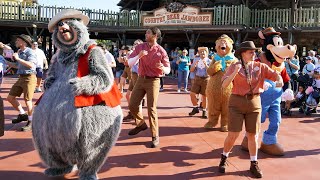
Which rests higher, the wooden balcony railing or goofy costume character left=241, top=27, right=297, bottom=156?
the wooden balcony railing

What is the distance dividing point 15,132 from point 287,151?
15.1 feet

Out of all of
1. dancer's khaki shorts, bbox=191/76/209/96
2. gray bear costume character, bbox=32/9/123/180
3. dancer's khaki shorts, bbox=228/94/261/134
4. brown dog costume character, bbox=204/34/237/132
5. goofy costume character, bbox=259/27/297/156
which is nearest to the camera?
gray bear costume character, bbox=32/9/123/180

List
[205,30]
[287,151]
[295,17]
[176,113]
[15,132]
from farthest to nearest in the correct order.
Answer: [205,30] < [295,17] < [176,113] < [15,132] < [287,151]

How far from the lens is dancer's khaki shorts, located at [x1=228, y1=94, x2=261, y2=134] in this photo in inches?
171

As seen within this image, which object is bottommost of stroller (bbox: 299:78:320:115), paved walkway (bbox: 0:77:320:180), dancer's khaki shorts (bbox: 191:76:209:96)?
paved walkway (bbox: 0:77:320:180)

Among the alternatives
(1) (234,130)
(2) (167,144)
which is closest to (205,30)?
(2) (167,144)

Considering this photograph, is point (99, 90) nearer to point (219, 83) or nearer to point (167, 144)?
point (167, 144)

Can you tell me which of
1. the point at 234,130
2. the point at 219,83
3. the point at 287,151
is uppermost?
the point at 219,83

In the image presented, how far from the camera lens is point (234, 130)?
434 cm

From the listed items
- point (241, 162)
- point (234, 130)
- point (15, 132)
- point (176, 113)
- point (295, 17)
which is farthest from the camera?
point (295, 17)

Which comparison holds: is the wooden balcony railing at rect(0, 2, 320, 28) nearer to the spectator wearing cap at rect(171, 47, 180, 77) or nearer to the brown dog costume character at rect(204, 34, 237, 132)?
the spectator wearing cap at rect(171, 47, 180, 77)

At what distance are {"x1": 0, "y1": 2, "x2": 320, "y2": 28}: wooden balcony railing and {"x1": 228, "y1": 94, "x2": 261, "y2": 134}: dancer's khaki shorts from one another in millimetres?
13138

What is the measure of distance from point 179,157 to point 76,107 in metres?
2.01

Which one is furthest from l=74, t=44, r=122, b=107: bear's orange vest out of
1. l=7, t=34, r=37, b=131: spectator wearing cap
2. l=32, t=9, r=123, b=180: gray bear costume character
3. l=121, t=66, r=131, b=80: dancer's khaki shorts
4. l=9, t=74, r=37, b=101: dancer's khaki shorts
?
l=121, t=66, r=131, b=80: dancer's khaki shorts
